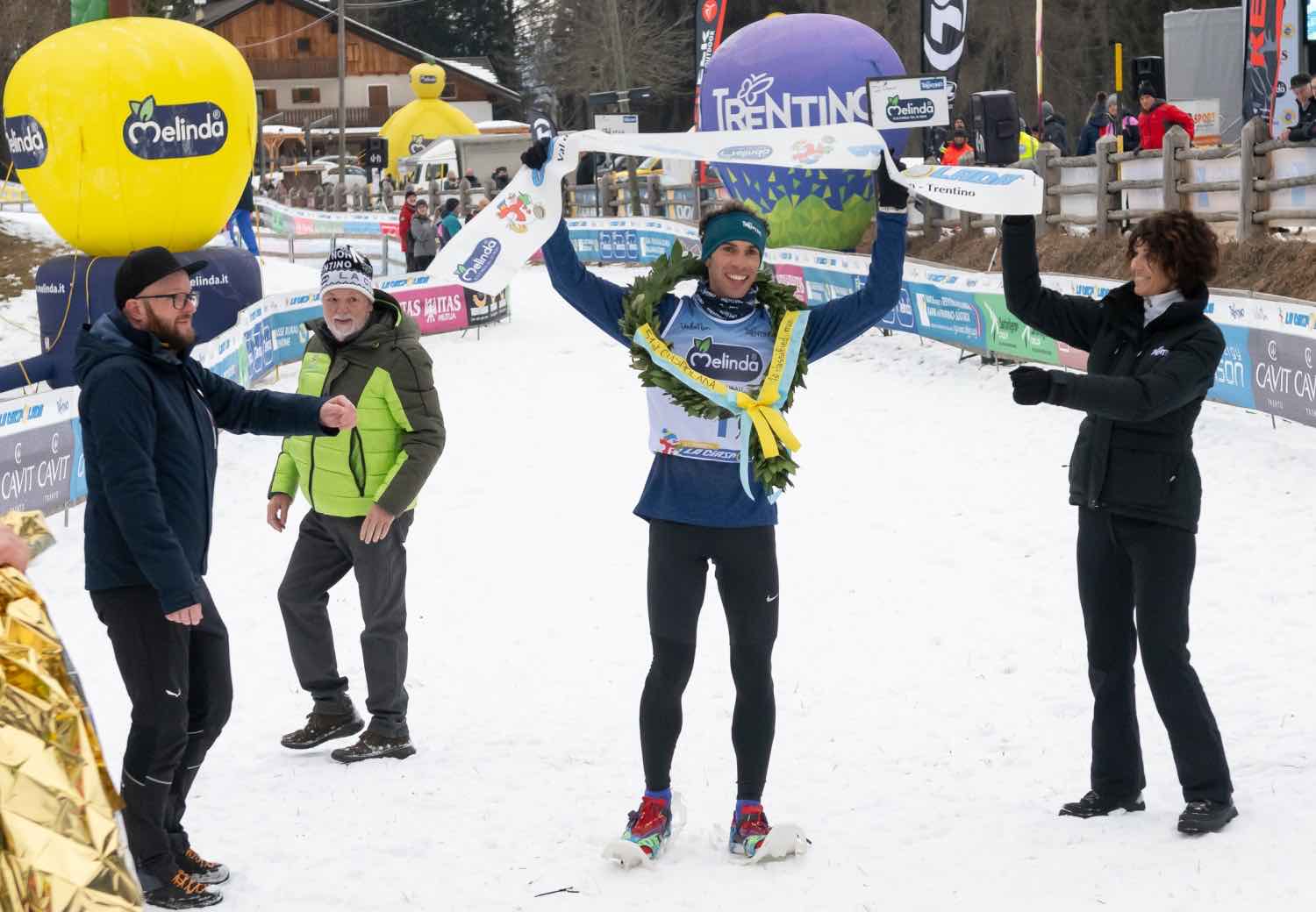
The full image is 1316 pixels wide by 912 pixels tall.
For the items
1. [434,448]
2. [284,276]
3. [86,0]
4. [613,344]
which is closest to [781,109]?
[613,344]

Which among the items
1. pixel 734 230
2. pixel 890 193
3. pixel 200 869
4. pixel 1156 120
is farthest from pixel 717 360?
pixel 1156 120

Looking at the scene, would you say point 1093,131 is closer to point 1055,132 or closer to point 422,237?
point 1055,132

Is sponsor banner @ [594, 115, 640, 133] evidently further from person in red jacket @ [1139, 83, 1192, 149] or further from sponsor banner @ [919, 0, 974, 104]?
person in red jacket @ [1139, 83, 1192, 149]

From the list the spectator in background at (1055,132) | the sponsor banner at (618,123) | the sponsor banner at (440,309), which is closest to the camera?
the sponsor banner at (440,309)

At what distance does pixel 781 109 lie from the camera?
1942 centimetres

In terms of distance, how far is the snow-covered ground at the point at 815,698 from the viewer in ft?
15.5

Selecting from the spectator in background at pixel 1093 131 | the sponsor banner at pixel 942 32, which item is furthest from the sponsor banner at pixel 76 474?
the spectator in background at pixel 1093 131

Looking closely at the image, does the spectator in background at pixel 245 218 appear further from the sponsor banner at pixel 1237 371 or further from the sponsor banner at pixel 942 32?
the sponsor banner at pixel 1237 371

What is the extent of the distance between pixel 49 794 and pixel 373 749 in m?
2.99

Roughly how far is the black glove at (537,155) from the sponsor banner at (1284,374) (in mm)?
6536

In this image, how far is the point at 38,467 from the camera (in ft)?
32.6

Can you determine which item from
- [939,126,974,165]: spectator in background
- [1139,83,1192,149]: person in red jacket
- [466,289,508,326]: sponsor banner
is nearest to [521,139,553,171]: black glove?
[1139,83,1192,149]: person in red jacket

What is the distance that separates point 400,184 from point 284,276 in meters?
19.4

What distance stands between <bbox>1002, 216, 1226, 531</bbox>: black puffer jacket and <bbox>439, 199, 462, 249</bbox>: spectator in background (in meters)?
18.2
